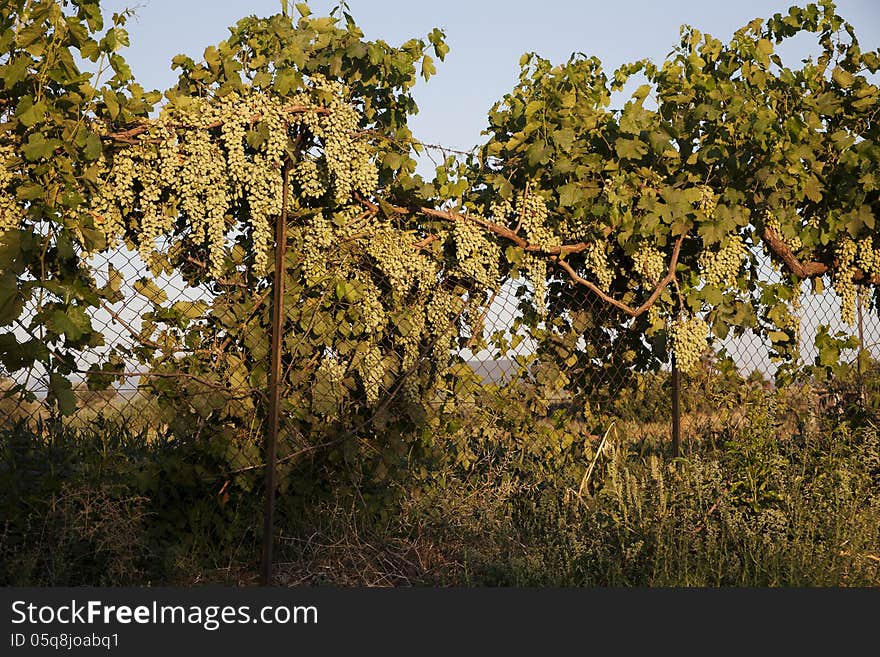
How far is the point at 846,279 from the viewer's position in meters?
5.75

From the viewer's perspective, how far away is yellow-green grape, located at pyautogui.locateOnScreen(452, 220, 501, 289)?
482 cm

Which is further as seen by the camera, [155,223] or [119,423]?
[119,423]

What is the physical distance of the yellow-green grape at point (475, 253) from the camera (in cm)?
482

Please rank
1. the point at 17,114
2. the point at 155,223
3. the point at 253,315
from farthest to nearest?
the point at 253,315 → the point at 155,223 → the point at 17,114

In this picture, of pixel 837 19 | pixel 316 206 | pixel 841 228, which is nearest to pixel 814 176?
pixel 841 228

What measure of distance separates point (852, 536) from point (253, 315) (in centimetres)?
334

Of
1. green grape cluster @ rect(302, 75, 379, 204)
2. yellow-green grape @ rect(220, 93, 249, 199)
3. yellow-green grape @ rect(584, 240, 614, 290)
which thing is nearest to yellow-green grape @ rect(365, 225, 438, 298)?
green grape cluster @ rect(302, 75, 379, 204)

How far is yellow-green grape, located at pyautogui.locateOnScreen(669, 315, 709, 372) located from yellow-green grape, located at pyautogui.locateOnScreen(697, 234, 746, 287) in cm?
26

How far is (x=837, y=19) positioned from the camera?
Answer: 5457 millimetres

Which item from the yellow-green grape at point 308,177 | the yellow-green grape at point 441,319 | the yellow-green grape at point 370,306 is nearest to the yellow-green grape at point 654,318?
the yellow-green grape at point 441,319

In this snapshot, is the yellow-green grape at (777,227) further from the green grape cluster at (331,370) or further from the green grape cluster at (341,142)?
the green grape cluster at (331,370)

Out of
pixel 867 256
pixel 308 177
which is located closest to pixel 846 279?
pixel 867 256

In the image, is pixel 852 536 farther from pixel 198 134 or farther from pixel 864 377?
pixel 198 134

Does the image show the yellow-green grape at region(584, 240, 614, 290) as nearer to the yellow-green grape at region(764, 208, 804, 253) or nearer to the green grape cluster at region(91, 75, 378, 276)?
the yellow-green grape at region(764, 208, 804, 253)
